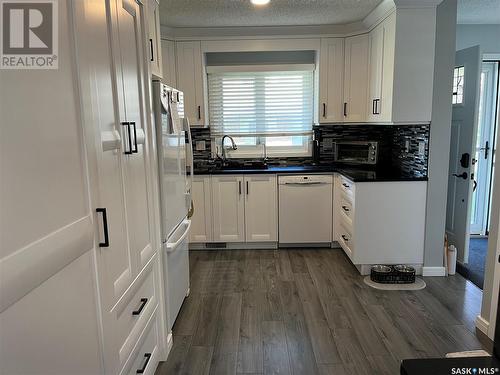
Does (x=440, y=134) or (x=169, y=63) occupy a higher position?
(x=169, y=63)

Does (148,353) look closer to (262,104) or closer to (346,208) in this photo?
(346,208)

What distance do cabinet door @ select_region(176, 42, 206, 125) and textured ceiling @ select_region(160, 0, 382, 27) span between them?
0.85ft

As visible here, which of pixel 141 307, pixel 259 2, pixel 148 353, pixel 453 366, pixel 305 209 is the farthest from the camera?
pixel 305 209

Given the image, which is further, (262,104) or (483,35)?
(262,104)

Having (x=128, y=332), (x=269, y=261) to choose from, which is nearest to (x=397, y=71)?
(x=269, y=261)

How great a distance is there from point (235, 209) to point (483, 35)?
3410mm

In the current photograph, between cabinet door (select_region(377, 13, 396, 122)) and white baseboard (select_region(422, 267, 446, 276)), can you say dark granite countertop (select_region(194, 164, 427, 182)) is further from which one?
white baseboard (select_region(422, 267, 446, 276))

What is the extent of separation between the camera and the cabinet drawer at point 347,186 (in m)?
3.57

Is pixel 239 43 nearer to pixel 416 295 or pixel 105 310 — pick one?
pixel 416 295

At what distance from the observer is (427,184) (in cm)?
337

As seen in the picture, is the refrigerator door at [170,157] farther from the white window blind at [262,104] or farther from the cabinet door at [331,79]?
the cabinet door at [331,79]

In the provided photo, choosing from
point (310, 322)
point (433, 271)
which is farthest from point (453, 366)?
point (433, 271)

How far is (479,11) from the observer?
374 centimetres

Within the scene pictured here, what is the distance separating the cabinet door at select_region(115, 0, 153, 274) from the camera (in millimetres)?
1658
